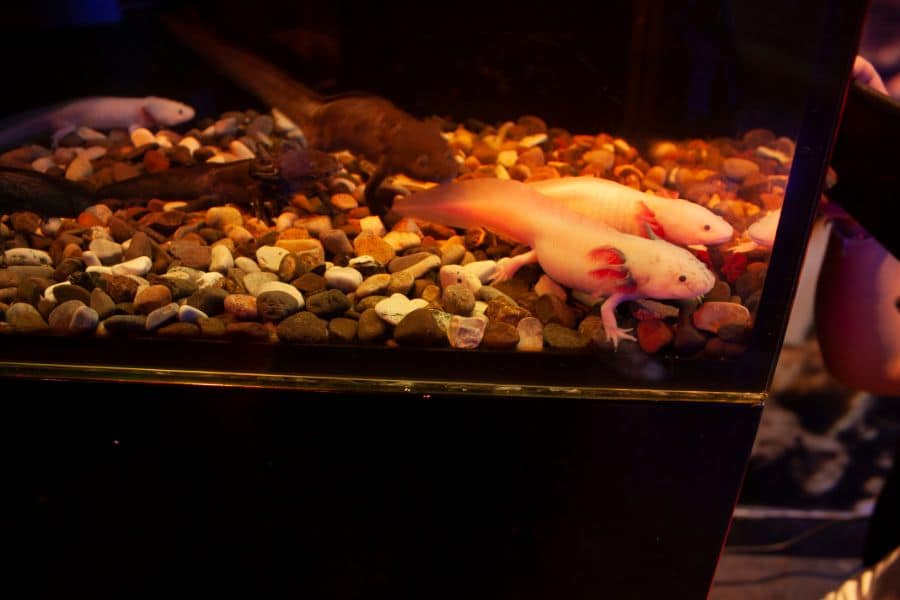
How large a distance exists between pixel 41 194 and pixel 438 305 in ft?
2.85

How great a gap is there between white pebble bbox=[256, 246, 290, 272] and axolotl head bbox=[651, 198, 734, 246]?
0.66 metres

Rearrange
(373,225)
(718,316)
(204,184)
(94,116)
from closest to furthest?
(718,316) → (373,225) → (204,184) → (94,116)

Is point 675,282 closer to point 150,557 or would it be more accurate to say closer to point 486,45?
point 486,45

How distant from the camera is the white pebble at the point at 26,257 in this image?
1064 millimetres

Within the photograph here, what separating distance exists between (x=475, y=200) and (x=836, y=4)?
2.02 ft

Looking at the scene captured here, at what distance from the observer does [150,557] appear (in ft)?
3.49

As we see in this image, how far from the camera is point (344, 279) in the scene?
0.98m

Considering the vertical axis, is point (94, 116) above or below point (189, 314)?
above

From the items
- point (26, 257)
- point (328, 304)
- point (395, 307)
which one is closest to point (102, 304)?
point (26, 257)

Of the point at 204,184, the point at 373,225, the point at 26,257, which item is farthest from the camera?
the point at 204,184

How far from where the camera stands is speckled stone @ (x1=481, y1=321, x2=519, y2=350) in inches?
35.3

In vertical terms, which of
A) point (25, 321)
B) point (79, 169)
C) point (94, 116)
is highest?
point (94, 116)

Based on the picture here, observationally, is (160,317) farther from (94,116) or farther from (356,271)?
(94,116)

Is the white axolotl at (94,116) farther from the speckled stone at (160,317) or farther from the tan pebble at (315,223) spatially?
the speckled stone at (160,317)
